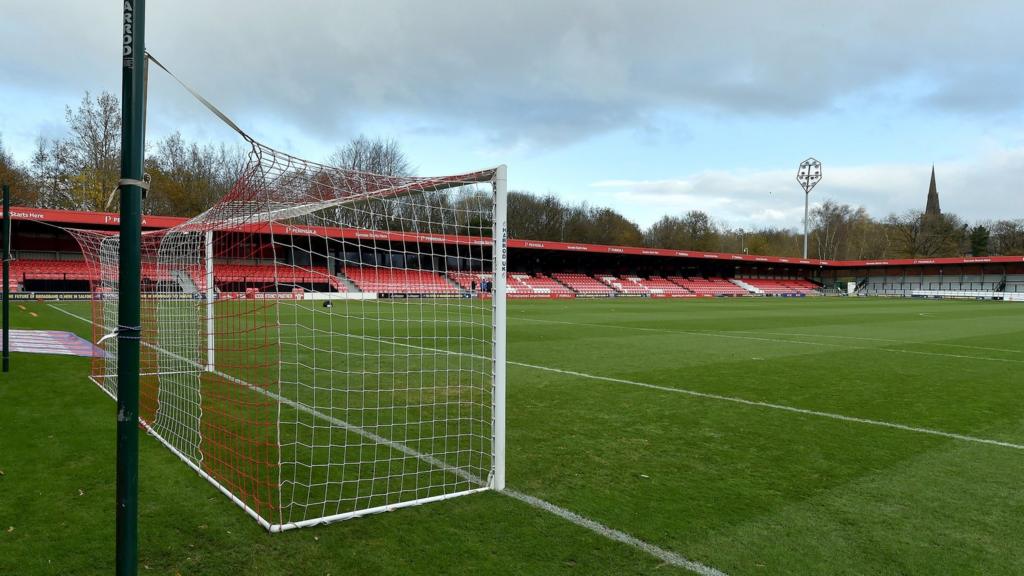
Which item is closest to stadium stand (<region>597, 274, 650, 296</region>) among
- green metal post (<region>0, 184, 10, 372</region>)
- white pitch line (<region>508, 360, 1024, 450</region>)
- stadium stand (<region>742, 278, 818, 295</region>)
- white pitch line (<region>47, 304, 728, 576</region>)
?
stadium stand (<region>742, 278, 818, 295</region>)

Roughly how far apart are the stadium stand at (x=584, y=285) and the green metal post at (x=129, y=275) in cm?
4726

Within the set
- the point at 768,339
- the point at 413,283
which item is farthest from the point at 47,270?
the point at 768,339

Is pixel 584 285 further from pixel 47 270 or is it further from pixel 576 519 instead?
pixel 576 519

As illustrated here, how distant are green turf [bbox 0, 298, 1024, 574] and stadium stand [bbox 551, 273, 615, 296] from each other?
135ft

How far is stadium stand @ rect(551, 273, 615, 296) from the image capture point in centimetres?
4994

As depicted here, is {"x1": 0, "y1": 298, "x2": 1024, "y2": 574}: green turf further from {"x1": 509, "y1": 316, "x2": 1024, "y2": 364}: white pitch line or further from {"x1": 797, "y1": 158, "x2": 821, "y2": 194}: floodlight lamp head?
{"x1": 797, "y1": 158, "x2": 821, "y2": 194}: floodlight lamp head

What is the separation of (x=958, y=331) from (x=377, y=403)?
1973cm

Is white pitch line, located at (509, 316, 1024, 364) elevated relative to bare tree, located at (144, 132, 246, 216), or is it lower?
lower

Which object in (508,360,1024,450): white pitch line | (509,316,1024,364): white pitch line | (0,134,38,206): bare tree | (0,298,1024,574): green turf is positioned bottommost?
(509,316,1024,364): white pitch line

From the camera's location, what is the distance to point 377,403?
7.18 metres

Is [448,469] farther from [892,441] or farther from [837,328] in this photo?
[837,328]

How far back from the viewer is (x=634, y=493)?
13.9 feet

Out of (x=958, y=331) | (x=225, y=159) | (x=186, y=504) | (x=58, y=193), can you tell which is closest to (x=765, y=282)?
(x=958, y=331)

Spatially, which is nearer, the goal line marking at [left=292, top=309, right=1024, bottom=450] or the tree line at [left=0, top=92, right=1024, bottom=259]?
the goal line marking at [left=292, top=309, right=1024, bottom=450]
